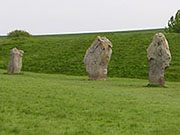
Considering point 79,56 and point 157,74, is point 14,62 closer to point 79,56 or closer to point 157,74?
point 157,74

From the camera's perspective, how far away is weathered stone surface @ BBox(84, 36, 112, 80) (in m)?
26.5

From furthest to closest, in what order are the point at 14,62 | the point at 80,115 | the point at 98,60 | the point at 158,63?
the point at 14,62
the point at 98,60
the point at 158,63
the point at 80,115

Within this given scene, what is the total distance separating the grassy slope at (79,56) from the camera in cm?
3641

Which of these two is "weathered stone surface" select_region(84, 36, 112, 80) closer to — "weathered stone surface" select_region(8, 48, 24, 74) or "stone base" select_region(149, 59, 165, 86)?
"stone base" select_region(149, 59, 165, 86)

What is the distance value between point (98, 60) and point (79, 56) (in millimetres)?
17292

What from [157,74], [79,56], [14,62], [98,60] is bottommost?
[79,56]

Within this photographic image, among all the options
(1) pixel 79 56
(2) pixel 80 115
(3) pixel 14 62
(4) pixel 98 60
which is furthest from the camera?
(1) pixel 79 56

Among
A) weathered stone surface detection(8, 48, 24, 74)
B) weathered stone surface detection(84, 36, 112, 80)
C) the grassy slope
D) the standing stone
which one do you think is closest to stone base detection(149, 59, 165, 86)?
the standing stone

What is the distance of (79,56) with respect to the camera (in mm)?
43781

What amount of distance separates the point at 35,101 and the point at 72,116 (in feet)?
7.54

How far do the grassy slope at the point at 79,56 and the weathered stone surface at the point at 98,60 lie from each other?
8.08 metres

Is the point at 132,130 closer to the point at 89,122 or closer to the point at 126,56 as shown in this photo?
the point at 89,122

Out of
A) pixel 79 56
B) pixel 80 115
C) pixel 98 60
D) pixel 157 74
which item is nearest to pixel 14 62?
pixel 98 60

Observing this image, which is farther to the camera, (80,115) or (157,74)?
(157,74)
